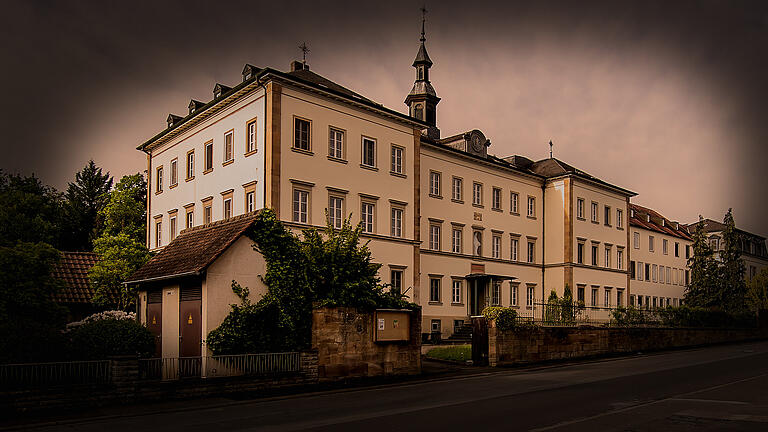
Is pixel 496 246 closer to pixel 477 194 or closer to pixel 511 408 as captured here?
pixel 477 194

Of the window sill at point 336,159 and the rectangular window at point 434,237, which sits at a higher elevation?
the window sill at point 336,159

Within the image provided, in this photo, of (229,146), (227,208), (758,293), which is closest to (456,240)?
(227,208)

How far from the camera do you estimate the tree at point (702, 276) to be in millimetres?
63594

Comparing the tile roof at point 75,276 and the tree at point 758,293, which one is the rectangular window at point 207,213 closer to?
the tile roof at point 75,276

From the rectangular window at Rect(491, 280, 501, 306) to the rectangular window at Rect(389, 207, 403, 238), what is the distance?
1147 centimetres

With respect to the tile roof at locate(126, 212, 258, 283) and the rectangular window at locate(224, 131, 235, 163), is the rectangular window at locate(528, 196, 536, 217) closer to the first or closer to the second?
the rectangular window at locate(224, 131, 235, 163)

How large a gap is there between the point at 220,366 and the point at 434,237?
25.5m

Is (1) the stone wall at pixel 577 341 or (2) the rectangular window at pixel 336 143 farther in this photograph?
(2) the rectangular window at pixel 336 143

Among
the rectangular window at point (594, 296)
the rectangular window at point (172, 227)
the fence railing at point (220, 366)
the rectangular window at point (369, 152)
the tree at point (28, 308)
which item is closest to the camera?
the tree at point (28, 308)

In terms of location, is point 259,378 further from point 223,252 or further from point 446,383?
point 446,383

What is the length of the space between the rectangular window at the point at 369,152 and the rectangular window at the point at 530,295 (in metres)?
20.1

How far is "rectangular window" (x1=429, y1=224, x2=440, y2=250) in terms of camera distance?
4272 cm

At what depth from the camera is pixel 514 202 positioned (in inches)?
1981

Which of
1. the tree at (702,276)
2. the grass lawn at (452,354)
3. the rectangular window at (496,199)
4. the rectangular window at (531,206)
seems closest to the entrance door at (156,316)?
the grass lawn at (452,354)
